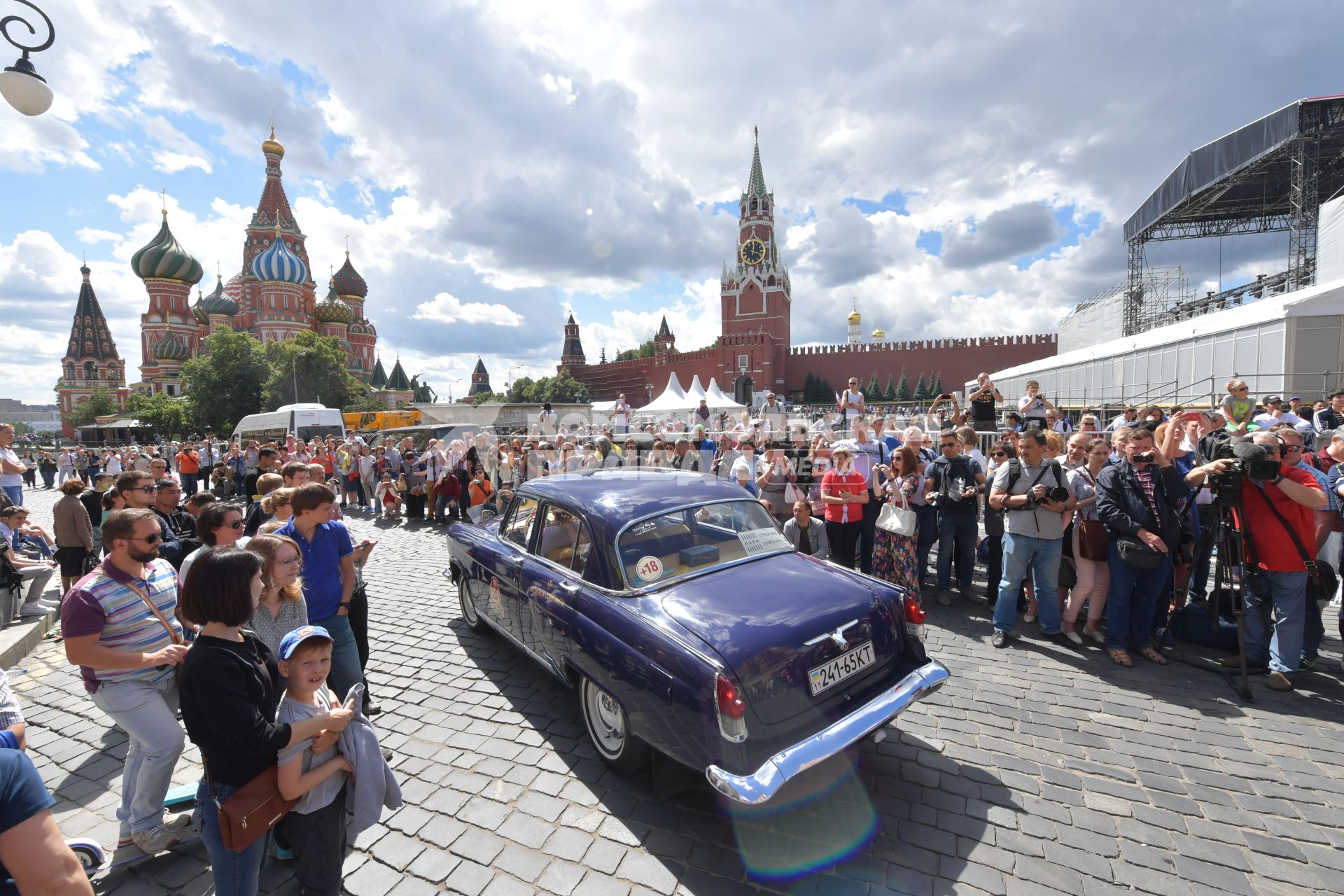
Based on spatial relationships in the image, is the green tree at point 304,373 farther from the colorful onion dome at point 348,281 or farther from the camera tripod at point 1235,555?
the camera tripod at point 1235,555

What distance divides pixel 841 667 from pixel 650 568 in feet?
4.08

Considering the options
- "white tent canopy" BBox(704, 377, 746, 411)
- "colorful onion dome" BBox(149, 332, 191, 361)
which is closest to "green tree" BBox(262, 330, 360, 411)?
"colorful onion dome" BBox(149, 332, 191, 361)

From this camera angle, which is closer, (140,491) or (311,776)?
(311,776)

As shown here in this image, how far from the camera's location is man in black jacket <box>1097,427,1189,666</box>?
459cm

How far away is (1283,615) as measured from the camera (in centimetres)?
414

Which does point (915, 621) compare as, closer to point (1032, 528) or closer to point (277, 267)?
point (1032, 528)

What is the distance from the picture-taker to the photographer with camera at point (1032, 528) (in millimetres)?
4922

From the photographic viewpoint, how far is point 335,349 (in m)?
44.4

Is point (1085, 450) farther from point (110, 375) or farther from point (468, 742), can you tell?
point (110, 375)

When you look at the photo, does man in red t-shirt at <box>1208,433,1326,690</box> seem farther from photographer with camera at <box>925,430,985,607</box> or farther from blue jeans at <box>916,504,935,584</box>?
blue jeans at <box>916,504,935,584</box>

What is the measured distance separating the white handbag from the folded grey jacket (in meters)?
4.93

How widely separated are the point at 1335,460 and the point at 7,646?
1240 cm

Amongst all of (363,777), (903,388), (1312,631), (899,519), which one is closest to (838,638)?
(363,777)

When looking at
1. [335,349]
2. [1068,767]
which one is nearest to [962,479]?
[1068,767]
